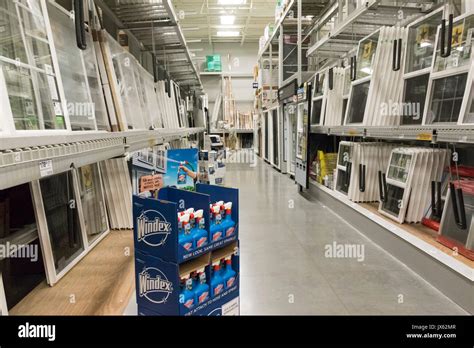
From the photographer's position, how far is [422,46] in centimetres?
294

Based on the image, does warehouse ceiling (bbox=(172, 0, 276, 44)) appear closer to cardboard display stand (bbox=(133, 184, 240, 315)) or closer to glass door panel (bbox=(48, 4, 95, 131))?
glass door panel (bbox=(48, 4, 95, 131))

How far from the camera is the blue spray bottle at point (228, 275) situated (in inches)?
62.6

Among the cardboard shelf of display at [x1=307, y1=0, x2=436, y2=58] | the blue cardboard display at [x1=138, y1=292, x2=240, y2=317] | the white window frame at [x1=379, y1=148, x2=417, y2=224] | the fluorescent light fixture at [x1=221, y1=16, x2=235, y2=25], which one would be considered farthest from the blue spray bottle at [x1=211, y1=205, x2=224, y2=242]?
the fluorescent light fixture at [x1=221, y1=16, x2=235, y2=25]

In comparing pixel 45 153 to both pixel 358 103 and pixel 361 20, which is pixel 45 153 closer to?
pixel 358 103

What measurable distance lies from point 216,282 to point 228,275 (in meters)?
0.09

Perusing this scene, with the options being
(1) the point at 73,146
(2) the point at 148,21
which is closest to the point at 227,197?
(1) the point at 73,146

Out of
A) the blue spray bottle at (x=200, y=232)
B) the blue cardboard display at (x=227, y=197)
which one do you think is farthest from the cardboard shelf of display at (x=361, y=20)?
the blue spray bottle at (x=200, y=232)

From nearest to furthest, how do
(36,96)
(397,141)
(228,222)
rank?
1. (36,96)
2. (228,222)
3. (397,141)

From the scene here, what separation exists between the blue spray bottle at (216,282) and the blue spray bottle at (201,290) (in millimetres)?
34

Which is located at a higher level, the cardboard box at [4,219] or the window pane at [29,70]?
the window pane at [29,70]

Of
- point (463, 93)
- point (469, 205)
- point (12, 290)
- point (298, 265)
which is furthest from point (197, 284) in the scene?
point (463, 93)

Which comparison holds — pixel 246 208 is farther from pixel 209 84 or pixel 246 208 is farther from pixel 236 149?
pixel 209 84

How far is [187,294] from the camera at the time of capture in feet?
4.62

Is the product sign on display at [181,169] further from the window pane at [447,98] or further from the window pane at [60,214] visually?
the window pane at [447,98]
